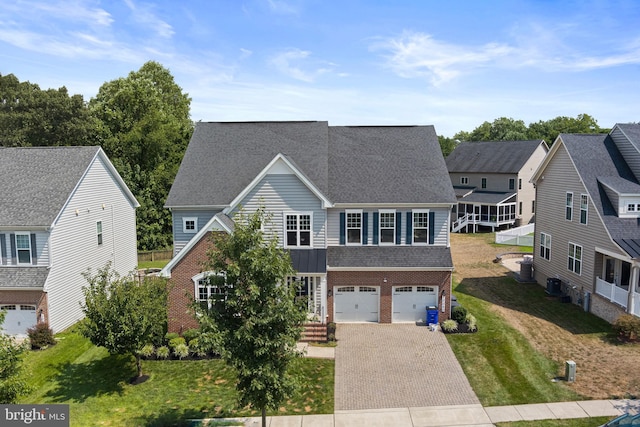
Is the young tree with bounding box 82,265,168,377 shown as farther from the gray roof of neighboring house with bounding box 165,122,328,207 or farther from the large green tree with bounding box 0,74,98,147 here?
the large green tree with bounding box 0,74,98,147

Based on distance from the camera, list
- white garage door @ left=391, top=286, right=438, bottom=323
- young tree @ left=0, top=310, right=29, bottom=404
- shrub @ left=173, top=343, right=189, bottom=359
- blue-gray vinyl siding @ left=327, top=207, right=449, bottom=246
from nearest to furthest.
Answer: young tree @ left=0, top=310, right=29, bottom=404
shrub @ left=173, top=343, right=189, bottom=359
white garage door @ left=391, top=286, right=438, bottom=323
blue-gray vinyl siding @ left=327, top=207, right=449, bottom=246

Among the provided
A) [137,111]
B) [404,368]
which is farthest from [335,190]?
[137,111]

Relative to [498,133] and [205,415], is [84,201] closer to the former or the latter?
[205,415]

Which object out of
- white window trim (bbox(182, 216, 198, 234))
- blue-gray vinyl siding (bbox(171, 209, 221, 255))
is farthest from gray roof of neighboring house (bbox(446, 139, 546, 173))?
white window trim (bbox(182, 216, 198, 234))

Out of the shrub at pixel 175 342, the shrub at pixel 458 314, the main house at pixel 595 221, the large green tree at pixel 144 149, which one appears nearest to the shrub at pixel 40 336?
the shrub at pixel 175 342

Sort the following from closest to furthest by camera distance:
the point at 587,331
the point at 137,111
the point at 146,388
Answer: the point at 146,388 < the point at 587,331 < the point at 137,111

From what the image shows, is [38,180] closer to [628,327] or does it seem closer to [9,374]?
[9,374]

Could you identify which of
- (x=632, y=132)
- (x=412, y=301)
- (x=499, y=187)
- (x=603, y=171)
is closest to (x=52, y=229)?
(x=412, y=301)
